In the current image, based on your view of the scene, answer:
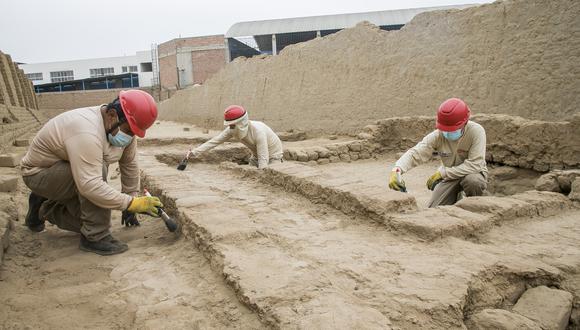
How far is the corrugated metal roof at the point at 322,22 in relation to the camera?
23.0 m

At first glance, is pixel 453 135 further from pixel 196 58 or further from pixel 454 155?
pixel 196 58

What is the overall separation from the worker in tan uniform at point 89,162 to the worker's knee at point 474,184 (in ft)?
9.30

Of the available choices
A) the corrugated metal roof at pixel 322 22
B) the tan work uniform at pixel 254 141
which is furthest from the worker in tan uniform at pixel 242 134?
the corrugated metal roof at pixel 322 22

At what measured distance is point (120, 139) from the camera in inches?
112

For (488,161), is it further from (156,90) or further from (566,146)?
(156,90)

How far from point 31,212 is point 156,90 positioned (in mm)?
29102

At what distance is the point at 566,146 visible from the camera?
4.88 metres

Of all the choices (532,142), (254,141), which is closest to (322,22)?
(254,141)

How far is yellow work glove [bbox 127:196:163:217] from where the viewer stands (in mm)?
2709

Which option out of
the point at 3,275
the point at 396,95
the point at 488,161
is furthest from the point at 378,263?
the point at 396,95

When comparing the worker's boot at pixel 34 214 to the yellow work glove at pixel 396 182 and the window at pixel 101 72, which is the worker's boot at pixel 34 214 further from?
the window at pixel 101 72

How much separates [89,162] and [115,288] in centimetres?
82

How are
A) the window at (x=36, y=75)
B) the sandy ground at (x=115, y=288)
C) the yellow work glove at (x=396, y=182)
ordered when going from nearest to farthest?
1. the sandy ground at (x=115, y=288)
2. the yellow work glove at (x=396, y=182)
3. the window at (x=36, y=75)

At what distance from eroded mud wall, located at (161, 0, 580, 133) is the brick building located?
18356 mm
